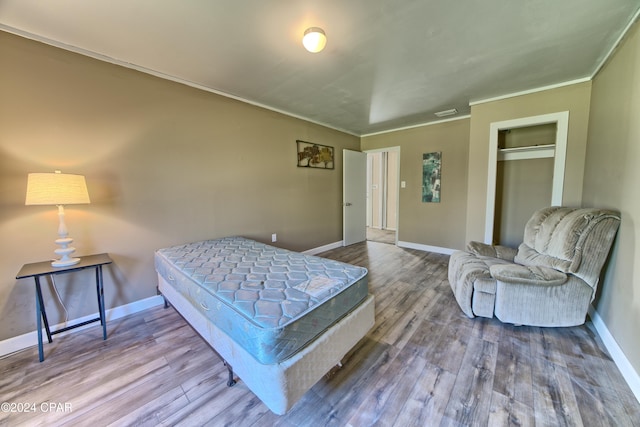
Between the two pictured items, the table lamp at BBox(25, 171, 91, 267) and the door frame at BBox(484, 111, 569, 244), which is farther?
the door frame at BBox(484, 111, 569, 244)

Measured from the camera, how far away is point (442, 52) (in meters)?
2.08

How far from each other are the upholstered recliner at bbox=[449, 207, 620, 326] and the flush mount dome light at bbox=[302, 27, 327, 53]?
94.2 inches

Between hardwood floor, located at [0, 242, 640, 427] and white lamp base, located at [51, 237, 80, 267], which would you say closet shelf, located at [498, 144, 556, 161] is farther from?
white lamp base, located at [51, 237, 80, 267]

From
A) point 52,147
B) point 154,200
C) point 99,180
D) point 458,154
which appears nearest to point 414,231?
point 458,154

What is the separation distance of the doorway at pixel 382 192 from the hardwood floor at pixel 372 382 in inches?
185

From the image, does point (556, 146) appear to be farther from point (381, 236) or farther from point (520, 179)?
point (381, 236)

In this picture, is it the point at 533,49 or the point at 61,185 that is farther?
the point at 533,49

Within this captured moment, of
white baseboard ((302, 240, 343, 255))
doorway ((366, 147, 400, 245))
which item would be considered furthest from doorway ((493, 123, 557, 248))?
doorway ((366, 147, 400, 245))

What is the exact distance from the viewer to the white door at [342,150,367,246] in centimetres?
484

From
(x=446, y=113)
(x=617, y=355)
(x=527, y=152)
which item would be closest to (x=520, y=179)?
(x=527, y=152)

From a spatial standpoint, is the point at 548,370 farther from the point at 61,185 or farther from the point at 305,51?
the point at 61,185

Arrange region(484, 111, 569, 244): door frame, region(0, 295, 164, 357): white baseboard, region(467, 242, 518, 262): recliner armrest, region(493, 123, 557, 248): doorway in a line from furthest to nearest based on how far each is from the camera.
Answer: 1. region(493, 123, 557, 248): doorway
2. region(484, 111, 569, 244): door frame
3. region(467, 242, 518, 262): recliner armrest
4. region(0, 295, 164, 357): white baseboard

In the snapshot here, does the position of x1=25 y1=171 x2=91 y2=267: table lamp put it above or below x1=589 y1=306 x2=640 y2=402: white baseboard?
above

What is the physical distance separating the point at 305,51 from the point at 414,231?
3.81 m
